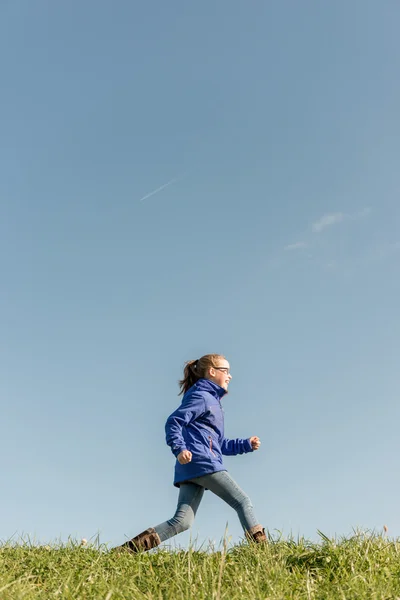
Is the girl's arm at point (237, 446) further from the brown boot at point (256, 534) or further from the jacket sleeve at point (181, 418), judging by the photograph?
the brown boot at point (256, 534)

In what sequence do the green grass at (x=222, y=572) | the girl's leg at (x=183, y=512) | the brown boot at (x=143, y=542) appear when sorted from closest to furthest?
the green grass at (x=222, y=572), the brown boot at (x=143, y=542), the girl's leg at (x=183, y=512)

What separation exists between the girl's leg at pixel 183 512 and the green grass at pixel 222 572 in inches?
21.2

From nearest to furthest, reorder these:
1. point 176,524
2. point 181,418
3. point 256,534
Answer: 1. point 256,534
2. point 176,524
3. point 181,418

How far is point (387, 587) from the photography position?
488 cm

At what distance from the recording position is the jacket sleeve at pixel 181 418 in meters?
7.48

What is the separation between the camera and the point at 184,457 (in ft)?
23.7

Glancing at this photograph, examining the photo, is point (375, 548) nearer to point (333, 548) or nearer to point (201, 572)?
point (333, 548)

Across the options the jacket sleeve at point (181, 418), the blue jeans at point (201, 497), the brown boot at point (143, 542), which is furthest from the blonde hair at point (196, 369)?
the brown boot at point (143, 542)

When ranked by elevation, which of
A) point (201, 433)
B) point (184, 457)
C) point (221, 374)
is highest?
point (221, 374)

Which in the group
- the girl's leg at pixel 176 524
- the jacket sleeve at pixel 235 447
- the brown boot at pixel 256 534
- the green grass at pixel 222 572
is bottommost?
the green grass at pixel 222 572

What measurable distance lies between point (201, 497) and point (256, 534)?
0.83 metres

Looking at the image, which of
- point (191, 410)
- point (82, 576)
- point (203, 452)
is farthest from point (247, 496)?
point (82, 576)

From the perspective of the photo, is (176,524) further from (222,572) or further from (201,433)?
(222,572)

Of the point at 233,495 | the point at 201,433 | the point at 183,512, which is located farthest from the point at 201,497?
the point at 201,433
